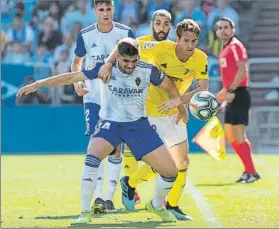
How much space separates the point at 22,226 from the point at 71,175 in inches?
249

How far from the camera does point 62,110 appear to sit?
21.0 metres

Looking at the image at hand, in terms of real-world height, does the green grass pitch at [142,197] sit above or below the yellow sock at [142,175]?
below

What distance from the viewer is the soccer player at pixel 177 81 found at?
31.3 feet

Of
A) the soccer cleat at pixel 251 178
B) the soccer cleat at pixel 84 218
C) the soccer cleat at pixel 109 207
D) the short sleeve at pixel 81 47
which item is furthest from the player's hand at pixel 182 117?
the soccer cleat at pixel 251 178

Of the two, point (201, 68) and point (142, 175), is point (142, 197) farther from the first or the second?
point (201, 68)

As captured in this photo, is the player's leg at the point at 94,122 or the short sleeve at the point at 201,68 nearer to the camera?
the short sleeve at the point at 201,68

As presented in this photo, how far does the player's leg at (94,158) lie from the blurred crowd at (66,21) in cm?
1289

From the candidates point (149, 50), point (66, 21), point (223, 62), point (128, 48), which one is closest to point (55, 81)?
point (128, 48)

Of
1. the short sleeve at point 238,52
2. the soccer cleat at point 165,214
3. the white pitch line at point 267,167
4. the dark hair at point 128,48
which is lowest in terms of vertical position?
the white pitch line at point 267,167

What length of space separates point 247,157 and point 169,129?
163 inches

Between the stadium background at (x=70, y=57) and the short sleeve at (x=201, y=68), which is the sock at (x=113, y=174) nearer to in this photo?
the short sleeve at (x=201, y=68)

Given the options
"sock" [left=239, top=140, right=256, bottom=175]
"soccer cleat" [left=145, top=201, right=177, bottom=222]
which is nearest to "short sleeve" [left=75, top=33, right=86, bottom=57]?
"soccer cleat" [left=145, top=201, right=177, bottom=222]

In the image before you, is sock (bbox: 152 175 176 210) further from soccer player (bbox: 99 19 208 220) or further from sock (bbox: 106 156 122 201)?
sock (bbox: 106 156 122 201)

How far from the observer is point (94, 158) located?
357 inches
